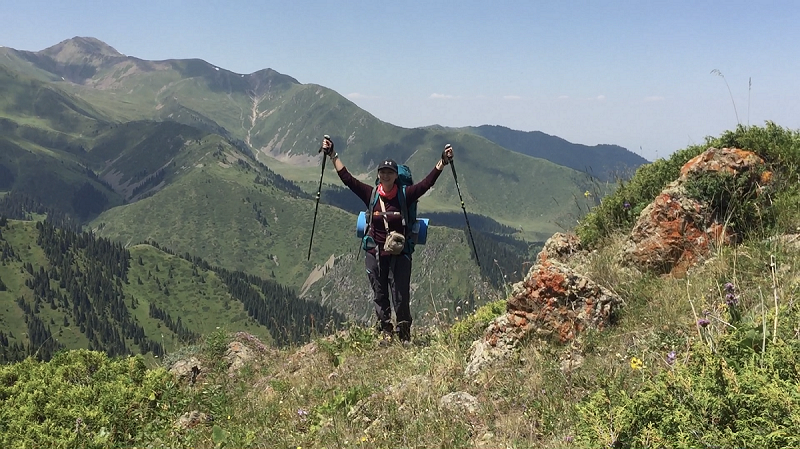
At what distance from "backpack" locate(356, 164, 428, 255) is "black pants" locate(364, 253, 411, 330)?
32 centimetres

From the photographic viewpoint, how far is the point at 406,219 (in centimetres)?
992

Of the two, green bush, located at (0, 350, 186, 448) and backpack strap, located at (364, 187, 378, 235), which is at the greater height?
backpack strap, located at (364, 187, 378, 235)

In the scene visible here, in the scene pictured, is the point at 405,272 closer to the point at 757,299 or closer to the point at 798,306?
the point at 757,299

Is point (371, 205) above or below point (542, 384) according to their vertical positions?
above

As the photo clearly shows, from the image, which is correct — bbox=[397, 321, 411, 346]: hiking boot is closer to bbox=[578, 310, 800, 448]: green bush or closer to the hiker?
the hiker

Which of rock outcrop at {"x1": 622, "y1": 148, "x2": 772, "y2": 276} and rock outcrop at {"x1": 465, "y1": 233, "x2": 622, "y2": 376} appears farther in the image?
rock outcrop at {"x1": 622, "y1": 148, "x2": 772, "y2": 276}

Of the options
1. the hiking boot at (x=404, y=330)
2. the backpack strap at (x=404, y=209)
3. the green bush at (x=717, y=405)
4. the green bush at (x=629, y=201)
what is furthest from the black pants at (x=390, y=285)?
the green bush at (x=717, y=405)

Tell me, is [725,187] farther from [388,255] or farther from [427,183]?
[388,255]

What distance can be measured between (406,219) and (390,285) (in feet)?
4.40

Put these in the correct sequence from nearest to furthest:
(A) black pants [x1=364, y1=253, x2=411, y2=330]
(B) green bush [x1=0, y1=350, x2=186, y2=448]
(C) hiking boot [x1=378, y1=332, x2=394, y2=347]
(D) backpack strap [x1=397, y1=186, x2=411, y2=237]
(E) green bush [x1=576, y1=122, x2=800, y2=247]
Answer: (B) green bush [x1=0, y1=350, x2=186, y2=448] → (E) green bush [x1=576, y1=122, x2=800, y2=247] → (C) hiking boot [x1=378, y1=332, x2=394, y2=347] → (A) black pants [x1=364, y1=253, x2=411, y2=330] → (D) backpack strap [x1=397, y1=186, x2=411, y2=237]

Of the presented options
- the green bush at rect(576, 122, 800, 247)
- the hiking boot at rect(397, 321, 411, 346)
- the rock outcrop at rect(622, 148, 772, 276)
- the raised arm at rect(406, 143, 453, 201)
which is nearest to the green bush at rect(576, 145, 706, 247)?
the green bush at rect(576, 122, 800, 247)

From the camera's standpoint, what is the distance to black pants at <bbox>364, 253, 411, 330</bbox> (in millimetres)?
9672

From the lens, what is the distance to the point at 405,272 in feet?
32.2

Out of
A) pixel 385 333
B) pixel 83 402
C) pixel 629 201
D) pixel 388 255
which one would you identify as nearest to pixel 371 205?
pixel 388 255
